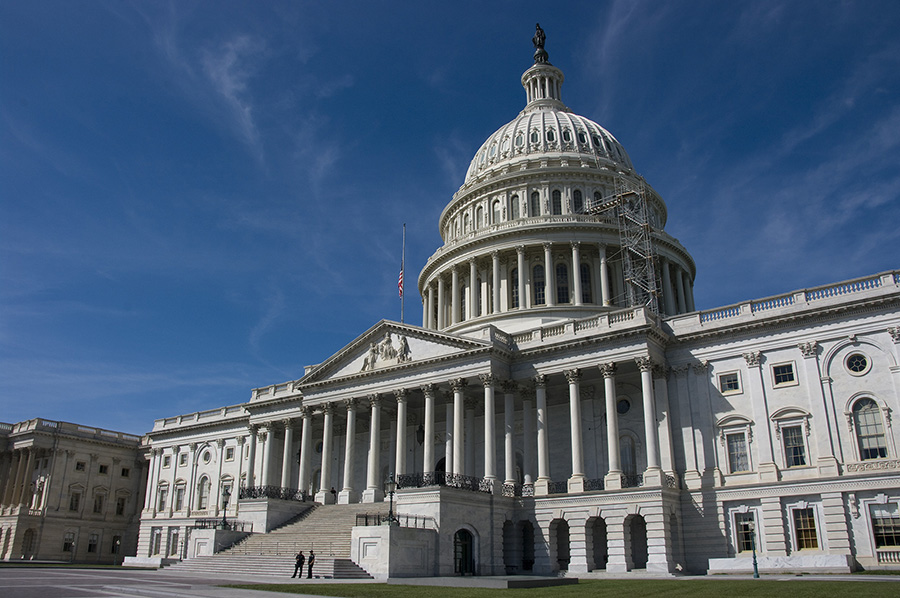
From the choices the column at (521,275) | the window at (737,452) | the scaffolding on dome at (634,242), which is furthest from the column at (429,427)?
the scaffolding on dome at (634,242)

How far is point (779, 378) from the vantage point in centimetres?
4150

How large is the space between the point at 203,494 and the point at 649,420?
156ft

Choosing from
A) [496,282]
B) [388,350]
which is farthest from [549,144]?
[388,350]

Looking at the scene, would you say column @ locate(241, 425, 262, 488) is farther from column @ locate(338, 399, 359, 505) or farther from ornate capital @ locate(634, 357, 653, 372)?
ornate capital @ locate(634, 357, 653, 372)

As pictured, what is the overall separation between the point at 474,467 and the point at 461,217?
3241 centimetres

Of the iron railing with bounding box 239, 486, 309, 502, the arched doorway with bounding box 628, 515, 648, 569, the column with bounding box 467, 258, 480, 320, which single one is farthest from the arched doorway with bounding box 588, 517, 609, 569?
the column with bounding box 467, 258, 480, 320

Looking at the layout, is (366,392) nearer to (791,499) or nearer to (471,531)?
(471,531)

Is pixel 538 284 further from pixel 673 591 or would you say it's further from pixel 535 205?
pixel 673 591

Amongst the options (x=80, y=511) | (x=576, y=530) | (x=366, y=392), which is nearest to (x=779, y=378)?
(x=576, y=530)

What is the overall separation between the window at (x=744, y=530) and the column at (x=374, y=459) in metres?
22.6

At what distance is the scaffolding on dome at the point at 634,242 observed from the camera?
60881mm

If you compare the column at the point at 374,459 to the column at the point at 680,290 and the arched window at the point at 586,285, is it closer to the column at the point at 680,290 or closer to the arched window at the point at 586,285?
the arched window at the point at 586,285

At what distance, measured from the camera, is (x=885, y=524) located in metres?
35.9

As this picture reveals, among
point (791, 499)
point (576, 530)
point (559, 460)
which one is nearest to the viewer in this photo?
point (791, 499)
